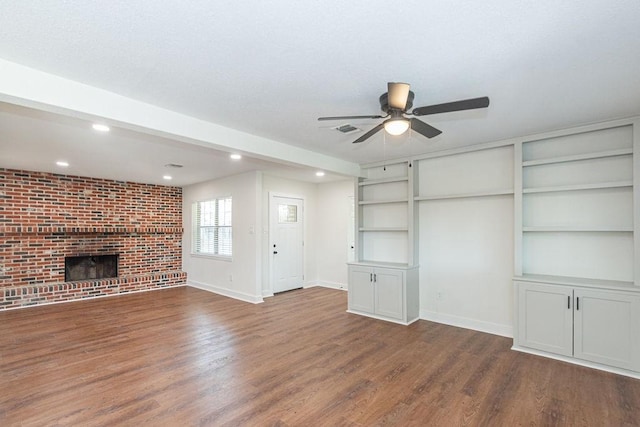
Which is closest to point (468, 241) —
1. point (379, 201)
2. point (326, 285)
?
point (379, 201)

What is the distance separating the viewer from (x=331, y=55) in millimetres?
2057

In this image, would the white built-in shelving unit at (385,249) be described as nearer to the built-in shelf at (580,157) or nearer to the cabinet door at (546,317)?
the cabinet door at (546,317)

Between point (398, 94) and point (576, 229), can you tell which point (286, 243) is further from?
point (398, 94)

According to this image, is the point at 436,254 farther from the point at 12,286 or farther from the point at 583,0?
the point at 12,286

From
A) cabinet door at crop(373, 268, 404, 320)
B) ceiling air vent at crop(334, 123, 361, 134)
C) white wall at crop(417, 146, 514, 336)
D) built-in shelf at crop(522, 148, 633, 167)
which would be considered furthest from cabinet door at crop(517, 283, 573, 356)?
ceiling air vent at crop(334, 123, 361, 134)

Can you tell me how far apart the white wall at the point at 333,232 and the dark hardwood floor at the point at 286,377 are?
7.66 ft

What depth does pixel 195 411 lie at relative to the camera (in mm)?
2516

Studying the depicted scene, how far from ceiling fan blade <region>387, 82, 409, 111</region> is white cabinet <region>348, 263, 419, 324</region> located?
2.89 meters

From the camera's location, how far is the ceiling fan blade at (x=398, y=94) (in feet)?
6.98

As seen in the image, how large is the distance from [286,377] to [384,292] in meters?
2.23

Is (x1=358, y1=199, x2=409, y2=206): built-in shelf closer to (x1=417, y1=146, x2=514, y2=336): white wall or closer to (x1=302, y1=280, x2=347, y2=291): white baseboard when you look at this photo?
(x1=417, y1=146, x2=514, y2=336): white wall

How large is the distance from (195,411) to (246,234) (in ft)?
12.8

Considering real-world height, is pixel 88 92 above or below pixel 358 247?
above

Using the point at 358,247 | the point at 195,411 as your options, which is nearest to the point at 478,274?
the point at 358,247
